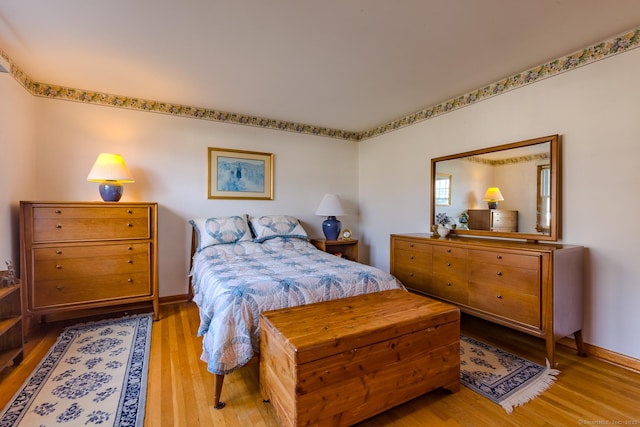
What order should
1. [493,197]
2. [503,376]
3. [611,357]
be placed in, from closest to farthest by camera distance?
[503,376]
[611,357]
[493,197]

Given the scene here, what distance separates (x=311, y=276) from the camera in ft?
6.55

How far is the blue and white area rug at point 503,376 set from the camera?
5.50 ft

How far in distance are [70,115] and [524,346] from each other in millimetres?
4590

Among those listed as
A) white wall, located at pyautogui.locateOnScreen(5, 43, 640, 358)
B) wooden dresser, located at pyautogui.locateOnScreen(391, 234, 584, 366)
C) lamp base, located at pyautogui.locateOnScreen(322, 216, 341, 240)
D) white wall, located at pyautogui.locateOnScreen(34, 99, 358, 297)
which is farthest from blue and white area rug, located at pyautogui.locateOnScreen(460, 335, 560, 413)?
white wall, located at pyautogui.locateOnScreen(34, 99, 358, 297)

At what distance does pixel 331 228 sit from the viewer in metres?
3.85

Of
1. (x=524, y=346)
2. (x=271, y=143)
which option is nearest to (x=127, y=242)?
(x=271, y=143)

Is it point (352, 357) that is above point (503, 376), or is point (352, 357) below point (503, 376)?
above

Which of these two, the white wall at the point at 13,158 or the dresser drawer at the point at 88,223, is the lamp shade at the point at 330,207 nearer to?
the dresser drawer at the point at 88,223

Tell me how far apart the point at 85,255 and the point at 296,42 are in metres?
2.50

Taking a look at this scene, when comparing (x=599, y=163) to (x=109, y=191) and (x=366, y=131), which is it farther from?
(x=109, y=191)

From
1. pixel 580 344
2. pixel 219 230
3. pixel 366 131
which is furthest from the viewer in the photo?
pixel 366 131

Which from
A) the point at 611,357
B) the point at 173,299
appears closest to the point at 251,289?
the point at 173,299

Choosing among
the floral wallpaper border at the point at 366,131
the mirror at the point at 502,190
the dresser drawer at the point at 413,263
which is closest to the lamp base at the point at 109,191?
the floral wallpaper border at the point at 366,131

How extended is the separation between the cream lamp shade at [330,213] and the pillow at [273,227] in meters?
0.46
